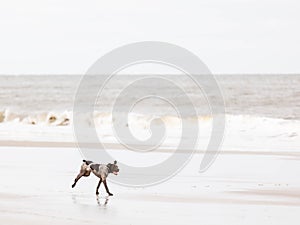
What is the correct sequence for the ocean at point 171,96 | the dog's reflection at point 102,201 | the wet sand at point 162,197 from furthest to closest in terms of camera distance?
the ocean at point 171,96 → the dog's reflection at point 102,201 → the wet sand at point 162,197

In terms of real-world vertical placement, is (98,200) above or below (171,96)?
below

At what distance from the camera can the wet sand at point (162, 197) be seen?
812 centimetres

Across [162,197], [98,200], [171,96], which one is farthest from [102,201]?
[171,96]

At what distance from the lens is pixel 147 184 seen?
11000mm

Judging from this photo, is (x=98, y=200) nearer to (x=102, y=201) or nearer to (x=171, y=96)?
(x=102, y=201)

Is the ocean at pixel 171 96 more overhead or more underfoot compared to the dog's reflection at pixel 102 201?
more overhead

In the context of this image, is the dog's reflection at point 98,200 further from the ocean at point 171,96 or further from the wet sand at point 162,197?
the ocean at point 171,96

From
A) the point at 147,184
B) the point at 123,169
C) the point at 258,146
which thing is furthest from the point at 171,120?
the point at 147,184

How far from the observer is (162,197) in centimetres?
967

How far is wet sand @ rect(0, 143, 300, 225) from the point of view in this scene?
8125 mm

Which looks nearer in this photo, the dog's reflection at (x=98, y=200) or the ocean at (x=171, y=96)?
the dog's reflection at (x=98, y=200)

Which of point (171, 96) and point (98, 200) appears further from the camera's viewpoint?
point (171, 96)

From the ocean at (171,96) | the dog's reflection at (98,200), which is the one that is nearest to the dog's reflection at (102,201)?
the dog's reflection at (98,200)

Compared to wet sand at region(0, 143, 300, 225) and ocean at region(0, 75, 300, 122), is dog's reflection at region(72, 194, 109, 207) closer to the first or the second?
wet sand at region(0, 143, 300, 225)
